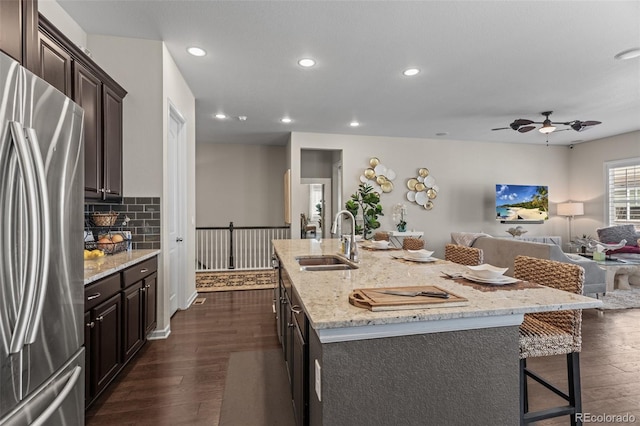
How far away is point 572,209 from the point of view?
7070 mm

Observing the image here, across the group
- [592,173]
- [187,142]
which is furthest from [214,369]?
[592,173]

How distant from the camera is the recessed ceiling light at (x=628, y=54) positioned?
10.1 ft

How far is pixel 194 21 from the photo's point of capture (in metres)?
2.63

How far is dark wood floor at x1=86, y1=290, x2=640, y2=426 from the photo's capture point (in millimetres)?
1966

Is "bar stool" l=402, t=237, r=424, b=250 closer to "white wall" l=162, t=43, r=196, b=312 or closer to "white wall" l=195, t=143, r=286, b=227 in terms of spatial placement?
"white wall" l=162, t=43, r=196, b=312

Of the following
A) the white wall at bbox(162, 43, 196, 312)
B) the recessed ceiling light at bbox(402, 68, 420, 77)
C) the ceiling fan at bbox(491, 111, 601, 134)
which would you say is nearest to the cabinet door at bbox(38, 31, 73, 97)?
the white wall at bbox(162, 43, 196, 312)

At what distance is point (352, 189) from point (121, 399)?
521 cm

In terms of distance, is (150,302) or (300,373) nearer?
(300,373)

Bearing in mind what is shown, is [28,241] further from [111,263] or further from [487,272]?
[487,272]

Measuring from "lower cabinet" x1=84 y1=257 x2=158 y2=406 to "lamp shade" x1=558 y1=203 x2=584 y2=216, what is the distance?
8.43 m

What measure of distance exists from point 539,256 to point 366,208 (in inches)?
127

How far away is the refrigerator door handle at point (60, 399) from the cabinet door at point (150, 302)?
141cm

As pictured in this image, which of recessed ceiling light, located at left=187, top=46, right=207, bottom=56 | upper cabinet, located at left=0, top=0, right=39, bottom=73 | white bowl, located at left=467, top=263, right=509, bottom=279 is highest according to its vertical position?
recessed ceiling light, located at left=187, top=46, right=207, bottom=56

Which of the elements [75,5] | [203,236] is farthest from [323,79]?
[203,236]
